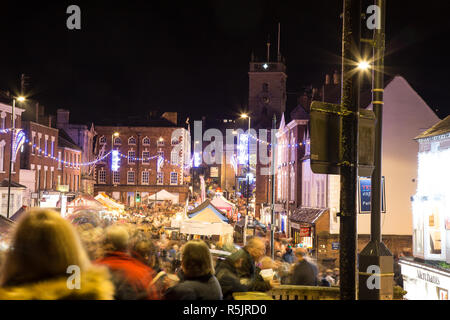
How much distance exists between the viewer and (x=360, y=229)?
30.0m

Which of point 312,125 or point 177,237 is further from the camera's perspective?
point 177,237

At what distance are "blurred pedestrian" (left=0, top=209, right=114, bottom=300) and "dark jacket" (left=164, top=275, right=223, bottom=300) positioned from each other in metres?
1.39

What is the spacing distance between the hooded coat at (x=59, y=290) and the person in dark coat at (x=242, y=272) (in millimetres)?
3449

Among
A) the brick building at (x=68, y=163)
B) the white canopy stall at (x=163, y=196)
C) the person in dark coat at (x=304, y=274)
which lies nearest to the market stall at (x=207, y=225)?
the person in dark coat at (x=304, y=274)

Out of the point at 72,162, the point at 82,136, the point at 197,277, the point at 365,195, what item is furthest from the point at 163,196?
the point at 197,277

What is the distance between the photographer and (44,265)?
3340mm

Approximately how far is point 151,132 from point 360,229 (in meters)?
56.2

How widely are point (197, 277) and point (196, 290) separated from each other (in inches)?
6.2

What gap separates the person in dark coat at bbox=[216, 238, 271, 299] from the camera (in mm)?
6945

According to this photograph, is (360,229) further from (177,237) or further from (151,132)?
(151,132)

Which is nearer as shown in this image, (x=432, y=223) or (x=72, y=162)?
(x=432, y=223)

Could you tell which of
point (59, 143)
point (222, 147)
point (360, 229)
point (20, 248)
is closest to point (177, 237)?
point (360, 229)

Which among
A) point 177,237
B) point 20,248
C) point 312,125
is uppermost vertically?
point 312,125

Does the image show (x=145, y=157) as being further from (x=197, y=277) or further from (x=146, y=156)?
(x=197, y=277)
